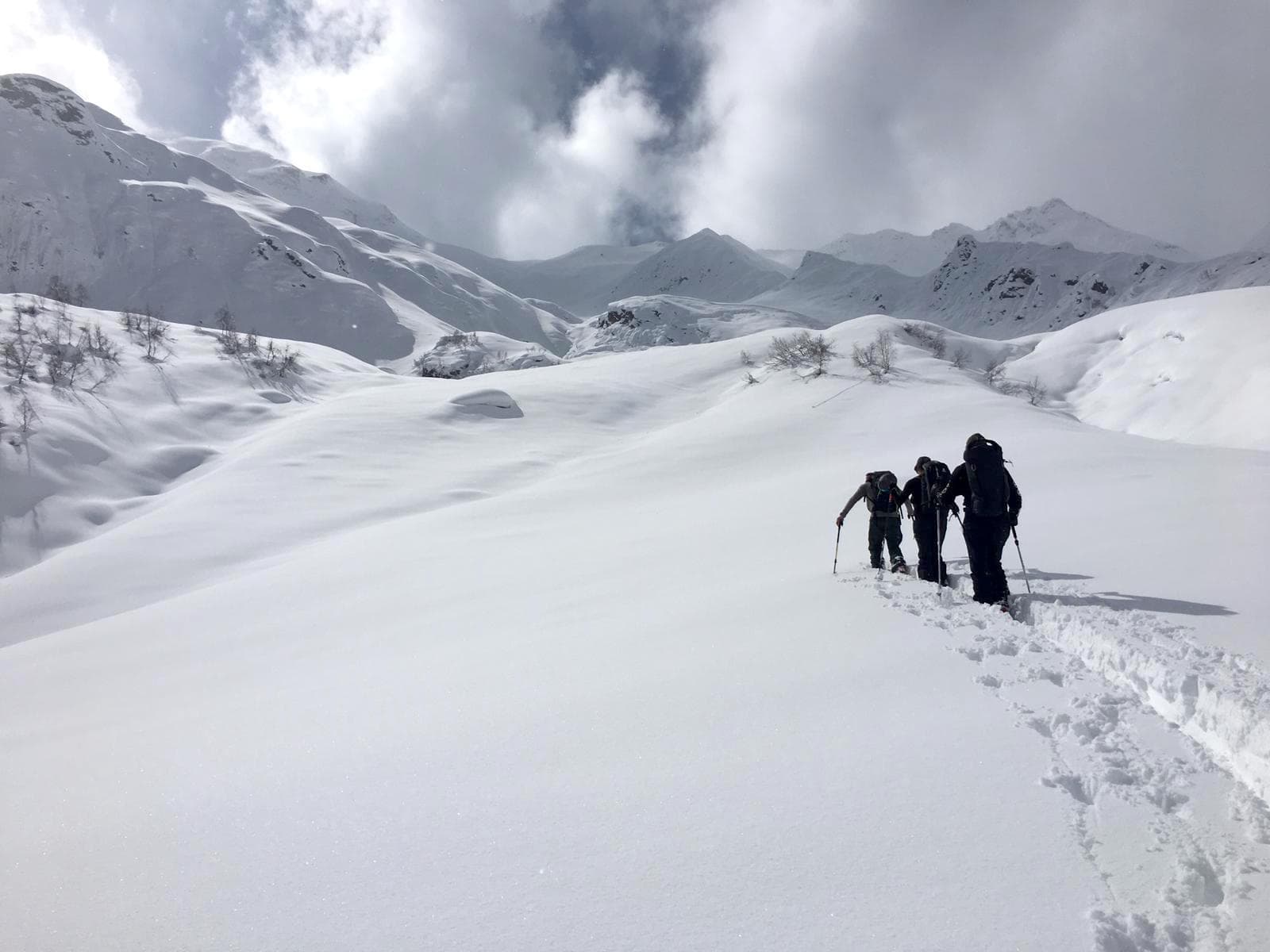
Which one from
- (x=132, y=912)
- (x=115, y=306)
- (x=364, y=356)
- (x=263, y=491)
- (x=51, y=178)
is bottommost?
(x=132, y=912)

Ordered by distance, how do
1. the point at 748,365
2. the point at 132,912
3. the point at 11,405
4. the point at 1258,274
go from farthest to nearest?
the point at 1258,274 < the point at 748,365 < the point at 11,405 < the point at 132,912

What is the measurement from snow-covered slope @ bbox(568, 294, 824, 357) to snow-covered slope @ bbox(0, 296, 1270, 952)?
133262mm

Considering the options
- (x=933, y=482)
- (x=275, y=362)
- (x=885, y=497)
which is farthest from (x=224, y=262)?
(x=933, y=482)

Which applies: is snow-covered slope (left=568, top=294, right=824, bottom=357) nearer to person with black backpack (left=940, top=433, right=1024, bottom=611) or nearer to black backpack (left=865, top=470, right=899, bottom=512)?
black backpack (left=865, top=470, right=899, bottom=512)

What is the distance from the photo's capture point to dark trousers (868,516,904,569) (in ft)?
24.9

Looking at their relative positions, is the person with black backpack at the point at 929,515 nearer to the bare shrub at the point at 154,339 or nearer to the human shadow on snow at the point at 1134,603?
the human shadow on snow at the point at 1134,603

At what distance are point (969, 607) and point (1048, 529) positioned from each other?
3.42 meters

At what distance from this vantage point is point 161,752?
15.0ft

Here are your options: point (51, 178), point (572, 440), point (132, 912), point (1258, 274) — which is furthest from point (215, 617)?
point (1258, 274)

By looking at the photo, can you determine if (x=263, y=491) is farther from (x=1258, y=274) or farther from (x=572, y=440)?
(x=1258, y=274)

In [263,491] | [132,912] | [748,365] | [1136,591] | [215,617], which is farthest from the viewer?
[748,365]

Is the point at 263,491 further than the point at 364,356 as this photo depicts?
No

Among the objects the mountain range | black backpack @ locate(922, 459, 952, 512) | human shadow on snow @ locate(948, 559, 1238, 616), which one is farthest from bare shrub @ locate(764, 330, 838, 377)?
the mountain range

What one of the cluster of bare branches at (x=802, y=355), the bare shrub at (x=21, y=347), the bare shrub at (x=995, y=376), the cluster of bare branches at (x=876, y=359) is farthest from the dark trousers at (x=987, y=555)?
the bare shrub at (x=995, y=376)
